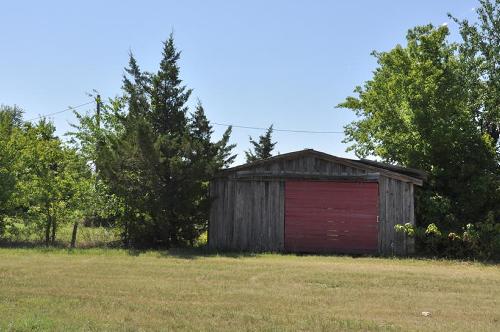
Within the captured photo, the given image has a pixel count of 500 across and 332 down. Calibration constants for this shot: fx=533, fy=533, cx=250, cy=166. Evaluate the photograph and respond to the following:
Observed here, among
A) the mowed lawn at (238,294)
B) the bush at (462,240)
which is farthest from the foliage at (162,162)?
the bush at (462,240)

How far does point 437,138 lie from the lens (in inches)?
770

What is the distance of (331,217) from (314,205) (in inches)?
27.3

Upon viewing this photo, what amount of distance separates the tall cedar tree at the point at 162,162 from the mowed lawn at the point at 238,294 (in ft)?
8.85

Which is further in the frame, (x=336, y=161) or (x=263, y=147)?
(x=263, y=147)

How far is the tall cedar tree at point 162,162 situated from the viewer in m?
16.9

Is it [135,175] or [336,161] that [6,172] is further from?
[336,161]

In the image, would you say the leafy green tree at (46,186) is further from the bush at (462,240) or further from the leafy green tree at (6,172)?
the bush at (462,240)

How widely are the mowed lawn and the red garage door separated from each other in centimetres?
278

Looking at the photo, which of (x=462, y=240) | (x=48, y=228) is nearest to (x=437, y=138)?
(x=462, y=240)

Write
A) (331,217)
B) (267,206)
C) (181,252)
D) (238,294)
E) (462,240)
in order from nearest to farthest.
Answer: (238,294), (181,252), (462,240), (331,217), (267,206)

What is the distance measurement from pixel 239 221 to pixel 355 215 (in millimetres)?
3926

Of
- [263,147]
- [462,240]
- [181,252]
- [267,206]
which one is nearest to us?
[181,252]

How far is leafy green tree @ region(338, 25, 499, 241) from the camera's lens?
19062 mm

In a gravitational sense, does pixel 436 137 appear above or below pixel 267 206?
above
